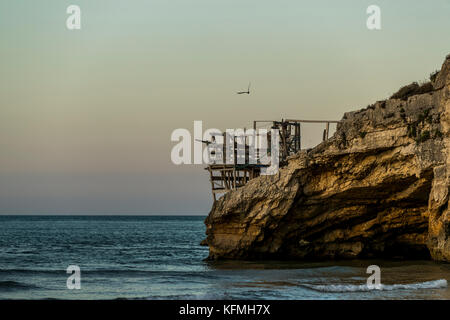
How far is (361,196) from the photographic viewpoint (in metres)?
23.4

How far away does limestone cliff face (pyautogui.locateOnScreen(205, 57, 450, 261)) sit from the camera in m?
20.3

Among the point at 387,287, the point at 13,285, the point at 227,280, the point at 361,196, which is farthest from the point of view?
the point at 361,196

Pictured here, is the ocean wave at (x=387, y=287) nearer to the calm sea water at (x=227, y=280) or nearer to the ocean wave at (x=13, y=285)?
the calm sea water at (x=227, y=280)

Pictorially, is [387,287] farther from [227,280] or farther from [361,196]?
[361,196]

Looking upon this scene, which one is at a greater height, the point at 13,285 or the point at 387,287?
the point at 387,287

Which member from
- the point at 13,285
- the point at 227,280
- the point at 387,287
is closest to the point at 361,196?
the point at 387,287

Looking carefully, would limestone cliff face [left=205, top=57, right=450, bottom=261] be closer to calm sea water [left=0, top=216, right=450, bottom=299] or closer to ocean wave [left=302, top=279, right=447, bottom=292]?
calm sea water [left=0, top=216, right=450, bottom=299]

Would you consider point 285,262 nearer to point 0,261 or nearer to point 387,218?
A: point 387,218

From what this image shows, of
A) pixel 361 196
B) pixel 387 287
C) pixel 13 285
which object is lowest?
pixel 13 285

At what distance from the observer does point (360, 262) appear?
24219 mm

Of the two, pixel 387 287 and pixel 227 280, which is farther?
pixel 227 280

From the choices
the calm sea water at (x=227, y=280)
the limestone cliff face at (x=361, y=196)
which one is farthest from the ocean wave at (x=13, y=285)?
the limestone cliff face at (x=361, y=196)
